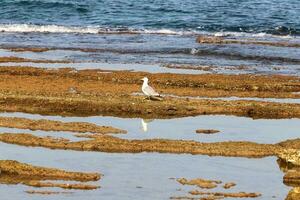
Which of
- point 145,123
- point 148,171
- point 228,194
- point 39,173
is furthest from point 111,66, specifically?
point 228,194

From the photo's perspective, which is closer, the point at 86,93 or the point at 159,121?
the point at 159,121

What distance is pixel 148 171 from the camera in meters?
21.1

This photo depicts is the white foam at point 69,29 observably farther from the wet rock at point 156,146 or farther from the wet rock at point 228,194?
the wet rock at point 228,194

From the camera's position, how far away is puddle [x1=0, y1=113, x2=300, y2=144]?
2503 centimetres

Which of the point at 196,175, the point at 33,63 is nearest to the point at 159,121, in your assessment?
the point at 196,175

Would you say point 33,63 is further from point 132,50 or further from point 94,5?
point 94,5

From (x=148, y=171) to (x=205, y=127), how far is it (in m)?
5.84

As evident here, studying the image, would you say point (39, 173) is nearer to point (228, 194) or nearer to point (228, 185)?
point (228, 185)

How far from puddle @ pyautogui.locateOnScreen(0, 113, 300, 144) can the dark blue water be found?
34.3m

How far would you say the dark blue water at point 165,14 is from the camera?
64.4 m

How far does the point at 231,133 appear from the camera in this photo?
84.3ft

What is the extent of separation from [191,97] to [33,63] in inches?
470

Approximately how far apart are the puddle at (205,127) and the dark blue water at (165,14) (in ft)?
113

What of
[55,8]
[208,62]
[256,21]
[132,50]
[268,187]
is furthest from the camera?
[55,8]
